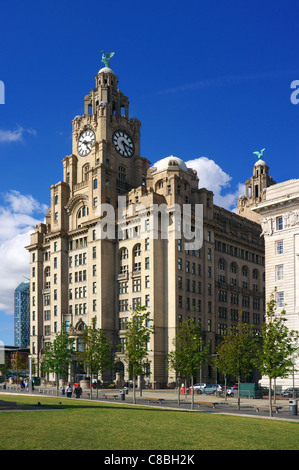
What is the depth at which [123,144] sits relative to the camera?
120 metres

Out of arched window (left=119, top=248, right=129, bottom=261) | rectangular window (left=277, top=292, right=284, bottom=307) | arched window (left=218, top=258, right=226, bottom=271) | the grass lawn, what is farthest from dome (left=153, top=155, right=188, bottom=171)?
the grass lawn

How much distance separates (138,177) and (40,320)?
38088 mm

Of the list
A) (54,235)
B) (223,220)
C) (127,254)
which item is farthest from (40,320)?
(223,220)

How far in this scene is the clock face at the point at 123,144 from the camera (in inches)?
4658

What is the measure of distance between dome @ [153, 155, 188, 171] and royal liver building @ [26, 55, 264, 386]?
0.28 meters

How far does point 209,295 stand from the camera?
107688 mm

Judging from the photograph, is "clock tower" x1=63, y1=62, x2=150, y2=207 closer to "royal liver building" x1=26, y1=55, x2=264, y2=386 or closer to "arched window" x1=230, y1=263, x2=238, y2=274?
"royal liver building" x1=26, y1=55, x2=264, y2=386

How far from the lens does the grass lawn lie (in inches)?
834

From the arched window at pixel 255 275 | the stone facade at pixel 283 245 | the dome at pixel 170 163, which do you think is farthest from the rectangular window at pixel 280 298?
the arched window at pixel 255 275

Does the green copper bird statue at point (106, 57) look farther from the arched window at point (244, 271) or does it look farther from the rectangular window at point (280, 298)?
the rectangular window at point (280, 298)

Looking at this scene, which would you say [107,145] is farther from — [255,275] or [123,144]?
[255,275]
